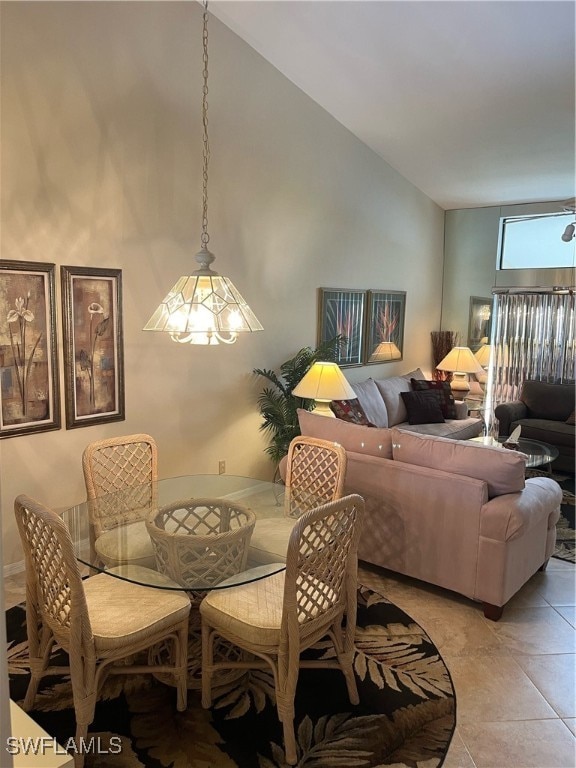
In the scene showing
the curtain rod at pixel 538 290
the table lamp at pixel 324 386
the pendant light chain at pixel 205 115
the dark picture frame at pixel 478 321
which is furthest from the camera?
the dark picture frame at pixel 478 321

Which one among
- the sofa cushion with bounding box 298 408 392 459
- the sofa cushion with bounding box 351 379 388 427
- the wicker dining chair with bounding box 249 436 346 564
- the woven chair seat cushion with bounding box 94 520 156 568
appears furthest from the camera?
the sofa cushion with bounding box 351 379 388 427

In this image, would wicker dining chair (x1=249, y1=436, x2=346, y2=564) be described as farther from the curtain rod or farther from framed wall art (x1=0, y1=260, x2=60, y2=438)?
the curtain rod

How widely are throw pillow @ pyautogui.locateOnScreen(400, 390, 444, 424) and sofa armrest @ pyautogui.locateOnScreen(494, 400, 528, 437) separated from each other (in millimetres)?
716

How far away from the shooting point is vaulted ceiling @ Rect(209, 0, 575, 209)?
3768 mm

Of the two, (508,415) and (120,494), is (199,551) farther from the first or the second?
(508,415)

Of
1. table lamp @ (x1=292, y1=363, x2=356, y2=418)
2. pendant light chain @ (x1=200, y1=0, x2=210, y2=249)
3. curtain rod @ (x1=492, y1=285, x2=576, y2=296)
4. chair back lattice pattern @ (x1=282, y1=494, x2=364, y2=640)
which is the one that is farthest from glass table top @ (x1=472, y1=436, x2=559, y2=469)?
pendant light chain @ (x1=200, y1=0, x2=210, y2=249)

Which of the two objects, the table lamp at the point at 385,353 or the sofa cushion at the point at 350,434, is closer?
the sofa cushion at the point at 350,434

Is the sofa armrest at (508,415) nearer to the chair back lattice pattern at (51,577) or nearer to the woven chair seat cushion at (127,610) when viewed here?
the woven chair seat cushion at (127,610)

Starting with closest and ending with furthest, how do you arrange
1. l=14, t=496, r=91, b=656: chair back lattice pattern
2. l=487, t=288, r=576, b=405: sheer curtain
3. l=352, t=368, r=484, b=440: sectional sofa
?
l=14, t=496, r=91, b=656: chair back lattice pattern, l=352, t=368, r=484, b=440: sectional sofa, l=487, t=288, r=576, b=405: sheer curtain

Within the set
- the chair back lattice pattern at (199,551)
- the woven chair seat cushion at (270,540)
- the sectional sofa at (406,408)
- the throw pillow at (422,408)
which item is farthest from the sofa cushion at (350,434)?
the throw pillow at (422,408)

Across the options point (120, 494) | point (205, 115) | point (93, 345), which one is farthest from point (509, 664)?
point (205, 115)

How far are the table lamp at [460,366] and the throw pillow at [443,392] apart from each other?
13.9 inches

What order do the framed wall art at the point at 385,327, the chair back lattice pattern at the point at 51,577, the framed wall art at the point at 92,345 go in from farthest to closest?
1. the framed wall art at the point at 385,327
2. the framed wall art at the point at 92,345
3. the chair back lattice pattern at the point at 51,577

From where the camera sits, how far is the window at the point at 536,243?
6648 millimetres
